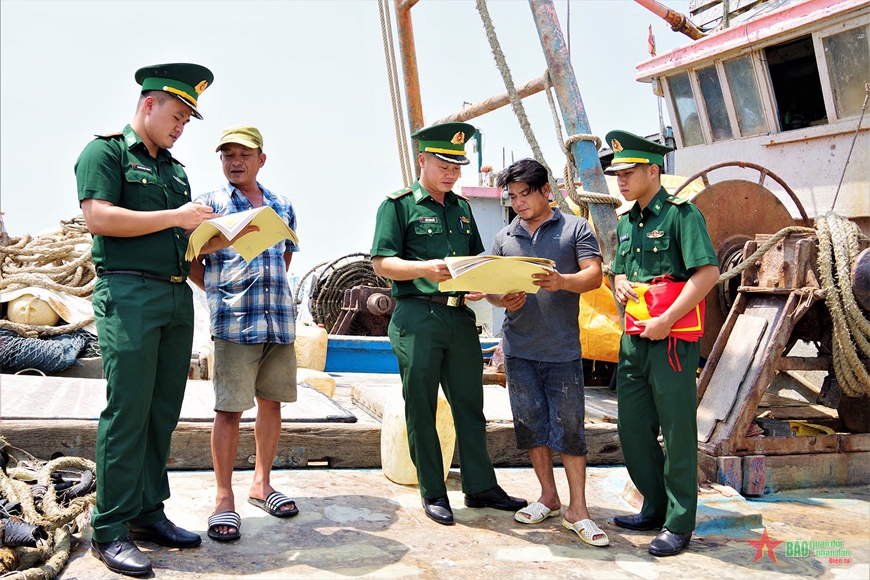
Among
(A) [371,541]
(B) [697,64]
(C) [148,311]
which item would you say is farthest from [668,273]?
(B) [697,64]

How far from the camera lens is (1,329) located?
6.47m

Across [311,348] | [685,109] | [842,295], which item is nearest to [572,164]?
[842,295]

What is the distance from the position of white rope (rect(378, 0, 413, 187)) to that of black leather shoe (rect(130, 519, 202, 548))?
3.94 meters

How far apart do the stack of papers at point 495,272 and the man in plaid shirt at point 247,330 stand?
0.85 metres

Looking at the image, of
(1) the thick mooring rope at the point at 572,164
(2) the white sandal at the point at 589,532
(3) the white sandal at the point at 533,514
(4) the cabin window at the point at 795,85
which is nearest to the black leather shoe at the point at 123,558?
(3) the white sandal at the point at 533,514

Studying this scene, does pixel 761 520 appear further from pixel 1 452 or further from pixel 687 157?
pixel 687 157

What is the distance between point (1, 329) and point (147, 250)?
14.3 feet

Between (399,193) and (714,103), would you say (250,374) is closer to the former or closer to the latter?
(399,193)

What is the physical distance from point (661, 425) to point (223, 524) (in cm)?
207

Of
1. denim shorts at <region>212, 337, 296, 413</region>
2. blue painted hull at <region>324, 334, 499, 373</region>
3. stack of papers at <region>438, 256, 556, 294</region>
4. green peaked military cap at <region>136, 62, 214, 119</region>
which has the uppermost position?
green peaked military cap at <region>136, 62, 214, 119</region>

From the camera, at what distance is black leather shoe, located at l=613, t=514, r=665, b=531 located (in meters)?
3.69

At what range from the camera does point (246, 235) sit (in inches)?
121

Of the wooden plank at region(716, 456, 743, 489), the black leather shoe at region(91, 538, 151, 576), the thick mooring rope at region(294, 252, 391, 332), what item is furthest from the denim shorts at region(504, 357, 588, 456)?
the thick mooring rope at region(294, 252, 391, 332)

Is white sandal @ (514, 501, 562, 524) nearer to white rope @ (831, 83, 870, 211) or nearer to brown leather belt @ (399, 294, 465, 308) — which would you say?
brown leather belt @ (399, 294, 465, 308)
